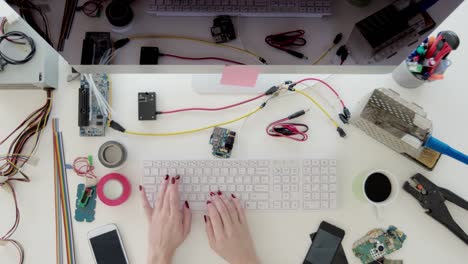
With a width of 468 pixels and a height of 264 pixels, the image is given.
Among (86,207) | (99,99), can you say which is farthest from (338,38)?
(86,207)

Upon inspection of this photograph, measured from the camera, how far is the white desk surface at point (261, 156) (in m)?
0.99

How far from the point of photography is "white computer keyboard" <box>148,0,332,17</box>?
2.07 feet

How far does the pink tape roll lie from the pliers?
0.76 meters

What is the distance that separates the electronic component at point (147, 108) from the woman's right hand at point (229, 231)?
0.28m

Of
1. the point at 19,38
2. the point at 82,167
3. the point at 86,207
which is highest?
the point at 19,38

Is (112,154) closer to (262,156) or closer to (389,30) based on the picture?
(262,156)

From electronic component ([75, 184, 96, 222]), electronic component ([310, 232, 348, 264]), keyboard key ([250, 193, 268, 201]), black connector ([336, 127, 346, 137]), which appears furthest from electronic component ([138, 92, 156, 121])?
electronic component ([310, 232, 348, 264])

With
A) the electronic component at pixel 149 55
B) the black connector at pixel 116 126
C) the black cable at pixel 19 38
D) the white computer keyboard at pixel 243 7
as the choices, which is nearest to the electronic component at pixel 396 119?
the white computer keyboard at pixel 243 7

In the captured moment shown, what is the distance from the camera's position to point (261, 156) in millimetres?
1011

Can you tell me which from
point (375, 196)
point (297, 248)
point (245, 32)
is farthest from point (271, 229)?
point (245, 32)

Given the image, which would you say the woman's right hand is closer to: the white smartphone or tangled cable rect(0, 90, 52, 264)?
the white smartphone

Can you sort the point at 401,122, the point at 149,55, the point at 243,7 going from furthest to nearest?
the point at 401,122, the point at 149,55, the point at 243,7

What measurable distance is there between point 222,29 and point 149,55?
6.5 inches

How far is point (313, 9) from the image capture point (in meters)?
0.64
